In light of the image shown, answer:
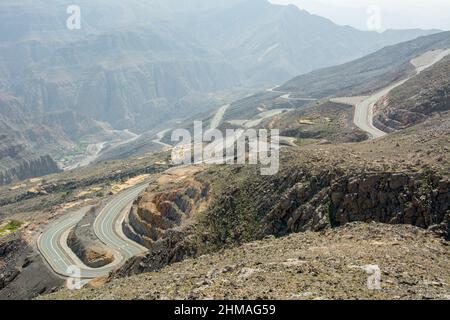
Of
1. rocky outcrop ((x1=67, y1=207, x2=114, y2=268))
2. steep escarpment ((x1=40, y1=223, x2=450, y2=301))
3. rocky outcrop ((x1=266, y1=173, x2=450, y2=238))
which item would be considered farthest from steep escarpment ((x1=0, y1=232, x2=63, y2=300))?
rocky outcrop ((x1=266, y1=173, x2=450, y2=238))

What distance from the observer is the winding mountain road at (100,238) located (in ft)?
165

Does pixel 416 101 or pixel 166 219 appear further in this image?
pixel 416 101

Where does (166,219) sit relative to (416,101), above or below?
below

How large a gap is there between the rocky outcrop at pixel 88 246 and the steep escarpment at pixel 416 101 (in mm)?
47584

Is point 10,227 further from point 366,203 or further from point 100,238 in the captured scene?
point 366,203

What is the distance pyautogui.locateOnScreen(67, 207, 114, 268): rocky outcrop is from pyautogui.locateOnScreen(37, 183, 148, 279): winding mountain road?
53 cm

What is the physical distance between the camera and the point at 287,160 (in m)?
47.1

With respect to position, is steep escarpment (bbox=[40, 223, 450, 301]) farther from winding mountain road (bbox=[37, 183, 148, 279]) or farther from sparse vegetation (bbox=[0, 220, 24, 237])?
sparse vegetation (bbox=[0, 220, 24, 237])

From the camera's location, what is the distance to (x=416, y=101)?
82938 mm

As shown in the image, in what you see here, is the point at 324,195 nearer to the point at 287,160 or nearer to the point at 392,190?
the point at 392,190

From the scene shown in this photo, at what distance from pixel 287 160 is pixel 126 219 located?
22685mm

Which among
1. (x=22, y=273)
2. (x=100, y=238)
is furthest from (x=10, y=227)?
(x=100, y=238)

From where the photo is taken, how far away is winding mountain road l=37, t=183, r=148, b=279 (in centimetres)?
5022

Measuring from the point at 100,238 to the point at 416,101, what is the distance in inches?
2169
